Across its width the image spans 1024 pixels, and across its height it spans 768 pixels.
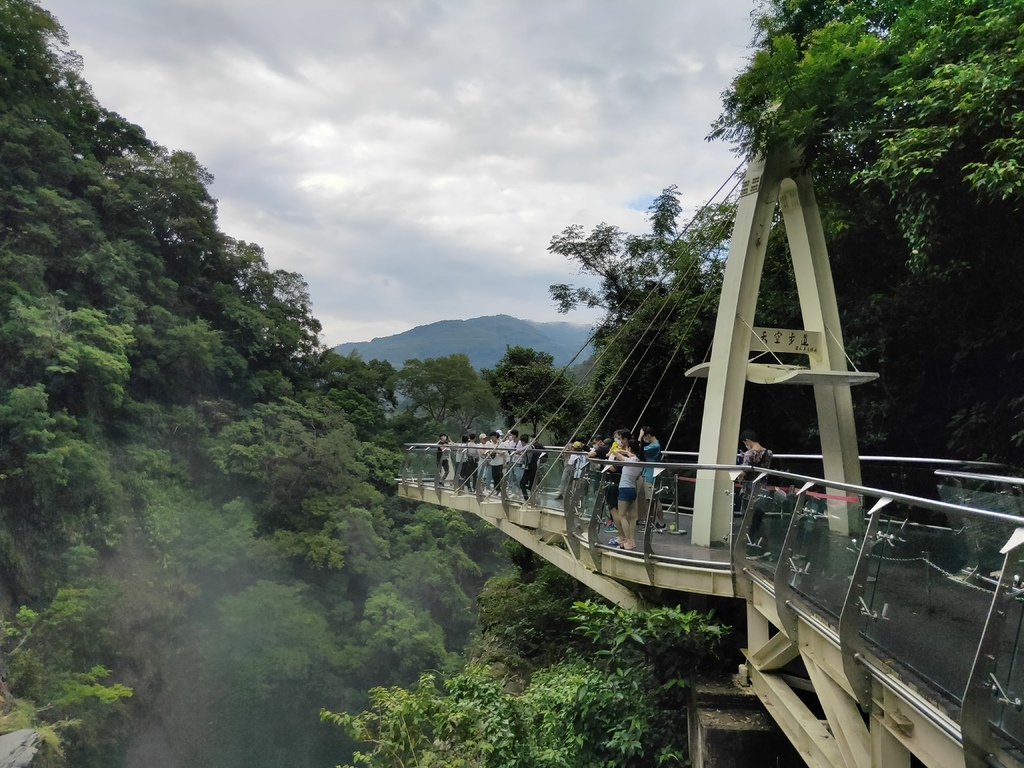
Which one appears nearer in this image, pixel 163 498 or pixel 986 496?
pixel 986 496

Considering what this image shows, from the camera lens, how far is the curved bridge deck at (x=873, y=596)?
78.0 inches

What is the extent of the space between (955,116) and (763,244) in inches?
71.6

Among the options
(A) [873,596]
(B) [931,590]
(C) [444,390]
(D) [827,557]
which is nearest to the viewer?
(B) [931,590]

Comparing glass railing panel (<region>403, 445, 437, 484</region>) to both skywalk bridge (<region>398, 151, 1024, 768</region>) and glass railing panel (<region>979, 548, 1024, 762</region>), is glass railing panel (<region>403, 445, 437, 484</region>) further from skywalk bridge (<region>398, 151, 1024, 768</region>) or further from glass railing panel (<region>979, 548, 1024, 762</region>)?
glass railing panel (<region>979, 548, 1024, 762</region>)

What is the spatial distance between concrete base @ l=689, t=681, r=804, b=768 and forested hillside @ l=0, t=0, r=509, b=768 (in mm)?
17494

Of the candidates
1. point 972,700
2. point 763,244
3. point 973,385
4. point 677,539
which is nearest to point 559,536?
point 677,539

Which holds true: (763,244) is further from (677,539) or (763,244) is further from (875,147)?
(677,539)

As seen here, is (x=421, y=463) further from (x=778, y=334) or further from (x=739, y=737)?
(x=739, y=737)

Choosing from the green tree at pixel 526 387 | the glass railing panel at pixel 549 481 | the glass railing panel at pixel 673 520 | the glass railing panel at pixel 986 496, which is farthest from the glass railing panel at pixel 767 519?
the green tree at pixel 526 387

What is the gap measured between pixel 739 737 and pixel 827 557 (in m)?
2.22

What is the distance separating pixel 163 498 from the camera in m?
23.6

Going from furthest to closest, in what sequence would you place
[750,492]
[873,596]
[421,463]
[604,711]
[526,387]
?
[526,387]
[421,463]
[604,711]
[750,492]
[873,596]

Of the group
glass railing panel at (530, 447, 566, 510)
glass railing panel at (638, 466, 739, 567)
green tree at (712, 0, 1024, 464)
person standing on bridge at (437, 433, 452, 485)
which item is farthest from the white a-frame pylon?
person standing on bridge at (437, 433, 452, 485)

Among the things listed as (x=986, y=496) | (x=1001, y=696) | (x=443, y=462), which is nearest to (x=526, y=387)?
(x=443, y=462)
